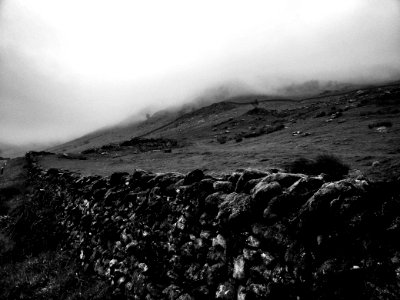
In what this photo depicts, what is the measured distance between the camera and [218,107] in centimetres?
14762

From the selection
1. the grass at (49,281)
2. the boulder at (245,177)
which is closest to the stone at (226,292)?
the boulder at (245,177)

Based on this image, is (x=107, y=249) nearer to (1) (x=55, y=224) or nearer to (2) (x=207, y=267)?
(2) (x=207, y=267)

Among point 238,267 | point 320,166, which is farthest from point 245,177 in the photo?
point 320,166

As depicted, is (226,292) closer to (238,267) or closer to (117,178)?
(238,267)

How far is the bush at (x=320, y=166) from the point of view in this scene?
17.1 m

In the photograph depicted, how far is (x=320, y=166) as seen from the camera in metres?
18.0

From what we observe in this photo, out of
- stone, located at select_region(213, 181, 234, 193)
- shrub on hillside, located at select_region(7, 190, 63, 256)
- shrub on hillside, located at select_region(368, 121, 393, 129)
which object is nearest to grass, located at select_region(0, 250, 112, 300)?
shrub on hillside, located at select_region(7, 190, 63, 256)

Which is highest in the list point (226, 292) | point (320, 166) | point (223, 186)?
point (223, 186)

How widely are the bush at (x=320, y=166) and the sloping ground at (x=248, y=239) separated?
11998mm

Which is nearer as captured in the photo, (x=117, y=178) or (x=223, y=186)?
(x=223, y=186)

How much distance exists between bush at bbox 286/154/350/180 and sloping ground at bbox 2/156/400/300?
1200 centimetres

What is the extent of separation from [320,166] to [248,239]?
14.6m

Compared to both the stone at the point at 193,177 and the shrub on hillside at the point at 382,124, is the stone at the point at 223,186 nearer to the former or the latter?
the stone at the point at 193,177

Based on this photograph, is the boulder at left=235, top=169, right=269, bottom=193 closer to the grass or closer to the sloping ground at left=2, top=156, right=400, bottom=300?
the sloping ground at left=2, top=156, right=400, bottom=300
